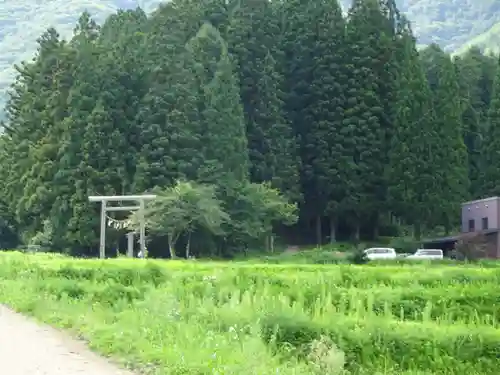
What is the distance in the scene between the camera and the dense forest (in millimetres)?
37438

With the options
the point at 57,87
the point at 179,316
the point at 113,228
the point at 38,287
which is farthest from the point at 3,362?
the point at 57,87

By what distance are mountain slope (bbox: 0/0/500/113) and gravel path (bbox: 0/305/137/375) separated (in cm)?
14045

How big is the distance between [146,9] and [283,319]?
16829 centimetres

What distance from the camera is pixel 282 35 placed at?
151 feet

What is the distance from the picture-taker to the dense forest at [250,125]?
37438mm

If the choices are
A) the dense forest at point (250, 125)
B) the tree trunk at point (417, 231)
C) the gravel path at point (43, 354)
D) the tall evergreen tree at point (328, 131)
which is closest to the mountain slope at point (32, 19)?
the dense forest at point (250, 125)

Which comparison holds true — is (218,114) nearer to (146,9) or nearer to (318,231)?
(318,231)

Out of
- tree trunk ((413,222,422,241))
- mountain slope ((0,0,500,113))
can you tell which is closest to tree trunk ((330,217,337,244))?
tree trunk ((413,222,422,241))

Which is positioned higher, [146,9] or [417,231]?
[146,9]

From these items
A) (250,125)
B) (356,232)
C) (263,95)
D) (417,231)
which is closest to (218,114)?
(250,125)

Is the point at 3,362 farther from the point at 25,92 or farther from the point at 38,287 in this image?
the point at 25,92

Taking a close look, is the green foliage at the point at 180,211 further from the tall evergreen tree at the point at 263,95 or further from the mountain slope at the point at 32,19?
Answer: the mountain slope at the point at 32,19

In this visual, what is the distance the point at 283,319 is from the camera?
412 inches

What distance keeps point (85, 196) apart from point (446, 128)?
59.4 feet
